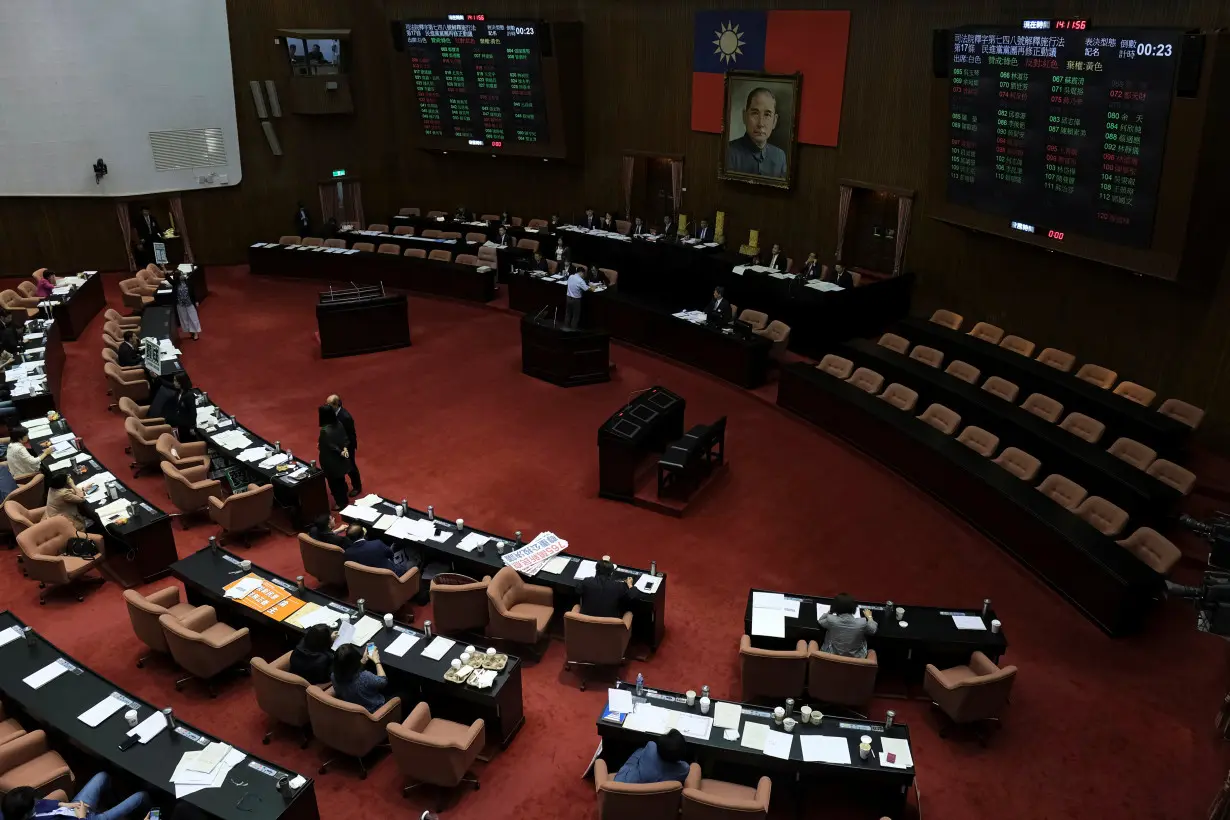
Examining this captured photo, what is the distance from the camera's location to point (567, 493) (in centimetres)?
1016

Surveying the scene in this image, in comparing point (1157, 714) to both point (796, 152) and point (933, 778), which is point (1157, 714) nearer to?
point (933, 778)

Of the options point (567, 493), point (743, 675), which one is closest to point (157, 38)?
point (567, 493)

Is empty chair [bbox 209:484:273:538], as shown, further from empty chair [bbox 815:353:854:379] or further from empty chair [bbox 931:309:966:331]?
empty chair [bbox 931:309:966:331]

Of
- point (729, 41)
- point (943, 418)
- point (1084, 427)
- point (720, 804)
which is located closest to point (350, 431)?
point (720, 804)

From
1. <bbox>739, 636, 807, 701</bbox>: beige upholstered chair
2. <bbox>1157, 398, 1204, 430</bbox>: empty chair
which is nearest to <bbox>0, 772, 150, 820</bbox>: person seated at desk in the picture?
<bbox>739, 636, 807, 701</bbox>: beige upholstered chair

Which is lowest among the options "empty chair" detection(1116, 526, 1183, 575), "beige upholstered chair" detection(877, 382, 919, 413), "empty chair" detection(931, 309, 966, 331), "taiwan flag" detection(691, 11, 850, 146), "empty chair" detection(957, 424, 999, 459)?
"empty chair" detection(1116, 526, 1183, 575)

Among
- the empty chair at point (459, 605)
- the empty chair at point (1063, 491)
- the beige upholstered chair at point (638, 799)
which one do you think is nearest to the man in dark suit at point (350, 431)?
the empty chair at point (459, 605)

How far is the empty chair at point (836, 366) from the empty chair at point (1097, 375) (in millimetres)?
3039

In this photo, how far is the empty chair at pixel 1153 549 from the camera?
7832 millimetres

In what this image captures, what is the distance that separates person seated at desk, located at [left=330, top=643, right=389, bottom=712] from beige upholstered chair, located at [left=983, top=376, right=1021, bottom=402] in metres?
8.63

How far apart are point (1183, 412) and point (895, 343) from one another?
3.74 m

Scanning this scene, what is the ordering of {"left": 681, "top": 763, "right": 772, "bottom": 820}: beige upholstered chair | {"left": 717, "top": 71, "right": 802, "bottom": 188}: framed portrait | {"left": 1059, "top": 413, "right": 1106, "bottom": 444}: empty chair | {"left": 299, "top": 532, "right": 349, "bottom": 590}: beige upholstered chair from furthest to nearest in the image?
{"left": 717, "top": 71, "right": 802, "bottom": 188}: framed portrait, {"left": 1059, "top": 413, "right": 1106, "bottom": 444}: empty chair, {"left": 299, "top": 532, "right": 349, "bottom": 590}: beige upholstered chair, {"left": 681, "top": 763, "right": 772, "bottom": 820}: beige upholstered chair

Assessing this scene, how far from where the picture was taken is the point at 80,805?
5.11 meters

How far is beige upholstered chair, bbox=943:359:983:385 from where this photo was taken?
11570mm
